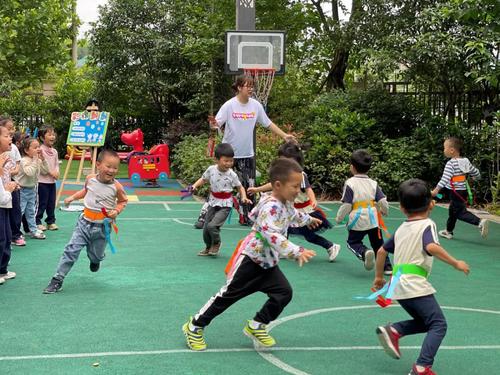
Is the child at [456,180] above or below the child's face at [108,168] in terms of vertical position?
below

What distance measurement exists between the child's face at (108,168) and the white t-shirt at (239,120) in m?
3.40

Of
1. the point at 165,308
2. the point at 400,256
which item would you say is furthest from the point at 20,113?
the point at 400,256

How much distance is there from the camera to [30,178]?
9953 millimetres

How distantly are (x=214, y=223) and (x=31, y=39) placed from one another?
57.8ft

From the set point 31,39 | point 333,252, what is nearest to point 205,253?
point 333,252

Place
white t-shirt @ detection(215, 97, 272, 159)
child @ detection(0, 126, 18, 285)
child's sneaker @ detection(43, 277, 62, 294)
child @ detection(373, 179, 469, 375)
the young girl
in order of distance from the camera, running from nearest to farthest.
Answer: child @ detection(373, 179, 469, 375) → child @ detection(0, 126, 18, 285) → child's sneaker @ detection(43, 277, 62, 294) → the young girl → white t-shirt @ detection(215, 97, 272, 159)

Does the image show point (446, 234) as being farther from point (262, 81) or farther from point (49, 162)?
point (262, 81)

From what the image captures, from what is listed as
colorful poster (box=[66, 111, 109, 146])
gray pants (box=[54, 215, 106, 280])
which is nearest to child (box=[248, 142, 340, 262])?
gray pants (box=[54, 215, 106, 280])

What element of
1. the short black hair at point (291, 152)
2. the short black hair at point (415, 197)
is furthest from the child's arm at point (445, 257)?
the short black hair at point (291, 152)

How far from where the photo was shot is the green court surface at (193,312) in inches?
206

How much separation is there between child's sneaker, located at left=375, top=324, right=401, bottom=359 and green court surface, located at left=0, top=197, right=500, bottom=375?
0.14 metres

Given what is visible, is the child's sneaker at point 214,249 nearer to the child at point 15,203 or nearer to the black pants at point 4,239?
the child at point 15,203

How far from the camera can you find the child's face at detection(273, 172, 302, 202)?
17.7 ft

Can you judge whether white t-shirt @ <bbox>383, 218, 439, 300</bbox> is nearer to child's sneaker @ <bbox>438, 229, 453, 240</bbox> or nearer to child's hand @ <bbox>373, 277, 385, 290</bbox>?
child's hand @ <bbox>373, 277, 385, 290</bbox>
